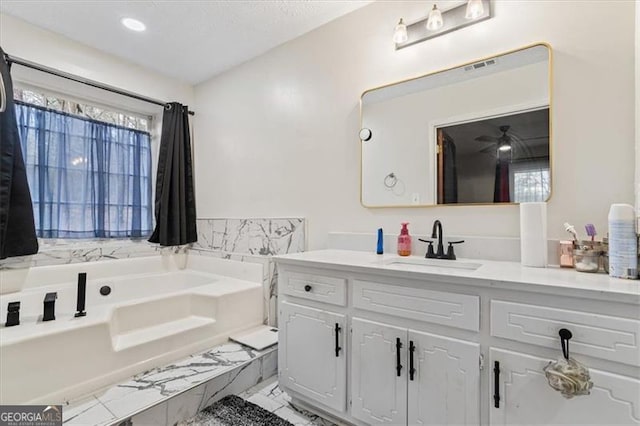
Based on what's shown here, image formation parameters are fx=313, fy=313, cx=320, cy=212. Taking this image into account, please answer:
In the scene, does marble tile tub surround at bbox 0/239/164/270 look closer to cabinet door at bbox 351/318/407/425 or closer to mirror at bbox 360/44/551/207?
mirror at bbox 360/44/551/207

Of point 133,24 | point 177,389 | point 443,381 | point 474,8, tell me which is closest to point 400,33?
point 474,8

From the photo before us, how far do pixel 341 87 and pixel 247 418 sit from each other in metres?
2.14

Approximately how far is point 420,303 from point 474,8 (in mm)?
1509

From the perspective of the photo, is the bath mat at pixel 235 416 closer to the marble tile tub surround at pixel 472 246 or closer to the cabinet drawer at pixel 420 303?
the cabinet drawer at pixel 420 303

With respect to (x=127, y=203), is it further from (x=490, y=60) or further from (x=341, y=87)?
(x=490, y=60)

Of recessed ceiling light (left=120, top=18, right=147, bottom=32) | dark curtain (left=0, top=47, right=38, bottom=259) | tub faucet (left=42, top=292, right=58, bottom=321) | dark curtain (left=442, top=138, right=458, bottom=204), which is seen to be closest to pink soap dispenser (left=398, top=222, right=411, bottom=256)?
dark curtain (left=442, top=138, right=458, bottom=204)

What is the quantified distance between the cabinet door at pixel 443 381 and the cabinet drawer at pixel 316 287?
380mm

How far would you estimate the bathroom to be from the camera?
3.76 ft

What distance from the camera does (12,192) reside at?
7.10 feet

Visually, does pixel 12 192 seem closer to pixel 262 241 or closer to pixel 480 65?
pixel 262 241

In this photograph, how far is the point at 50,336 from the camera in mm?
1604

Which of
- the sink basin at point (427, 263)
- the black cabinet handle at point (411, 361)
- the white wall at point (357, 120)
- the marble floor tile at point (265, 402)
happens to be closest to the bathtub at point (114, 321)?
the marble floor tile at point (265, 402)

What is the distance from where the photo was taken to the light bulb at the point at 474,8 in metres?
1.60

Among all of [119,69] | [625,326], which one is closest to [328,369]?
[625,326]
